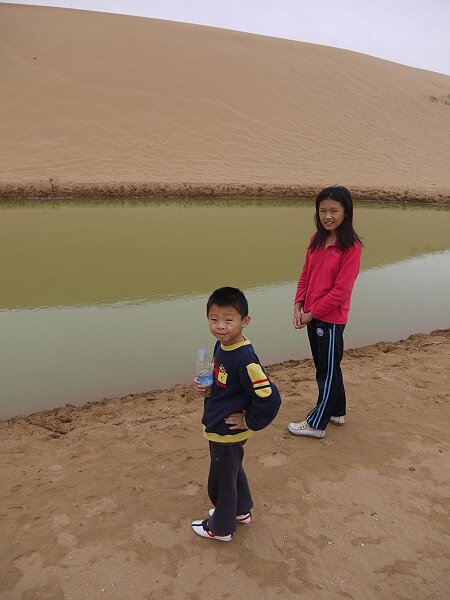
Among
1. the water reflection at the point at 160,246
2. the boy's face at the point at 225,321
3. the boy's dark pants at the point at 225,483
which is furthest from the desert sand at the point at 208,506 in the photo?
the water reflection at the point at 160,246

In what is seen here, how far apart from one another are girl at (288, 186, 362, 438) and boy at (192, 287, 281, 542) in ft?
2.81

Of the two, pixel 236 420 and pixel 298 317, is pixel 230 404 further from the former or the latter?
pixel 298 317

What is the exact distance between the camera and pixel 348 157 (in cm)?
1875

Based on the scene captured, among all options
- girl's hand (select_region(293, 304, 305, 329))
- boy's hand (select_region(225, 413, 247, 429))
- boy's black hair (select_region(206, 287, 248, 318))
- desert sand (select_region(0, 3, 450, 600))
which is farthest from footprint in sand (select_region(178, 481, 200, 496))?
boy's black hair (select_region(206, 287, 248, 318))

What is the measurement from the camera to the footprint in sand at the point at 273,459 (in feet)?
8.23

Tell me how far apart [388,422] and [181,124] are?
17331mm

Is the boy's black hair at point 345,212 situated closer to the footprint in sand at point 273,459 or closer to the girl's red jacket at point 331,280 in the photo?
the girl's red jacket at point 331,280

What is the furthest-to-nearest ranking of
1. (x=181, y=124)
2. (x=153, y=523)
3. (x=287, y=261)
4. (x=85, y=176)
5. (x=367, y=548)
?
(x=181, y=124), (x=85, y=176), (x=287, y=261), (x=153, y=523), (x=367, y=548)

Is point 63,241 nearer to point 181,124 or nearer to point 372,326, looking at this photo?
point 372,326

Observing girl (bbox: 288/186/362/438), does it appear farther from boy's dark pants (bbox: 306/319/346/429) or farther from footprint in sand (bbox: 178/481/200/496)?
footprint in sand (bbox: 178/481/200/496)

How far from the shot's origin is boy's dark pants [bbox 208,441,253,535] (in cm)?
184

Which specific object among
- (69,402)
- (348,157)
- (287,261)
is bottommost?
(69,402)

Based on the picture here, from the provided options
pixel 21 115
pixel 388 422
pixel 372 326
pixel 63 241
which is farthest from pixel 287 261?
pixel 21 115

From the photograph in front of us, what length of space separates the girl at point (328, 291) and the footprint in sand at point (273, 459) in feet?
0.80
